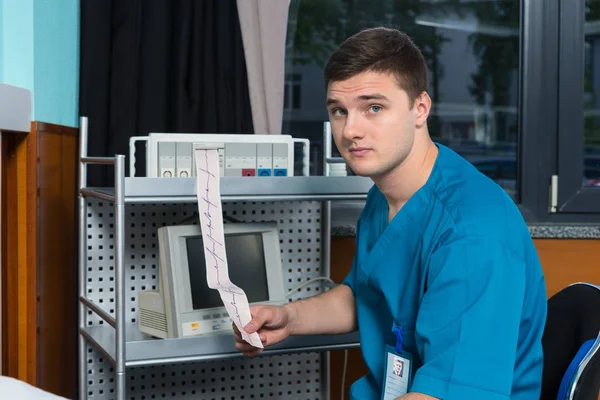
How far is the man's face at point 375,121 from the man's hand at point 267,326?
39 centimetres

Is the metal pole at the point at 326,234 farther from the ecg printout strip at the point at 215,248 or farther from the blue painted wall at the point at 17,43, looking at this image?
the blue painted wall at the point at 17,43

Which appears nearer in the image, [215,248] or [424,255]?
[424,255]

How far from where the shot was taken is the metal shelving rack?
1637 millimetres

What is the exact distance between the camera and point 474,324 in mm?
1114

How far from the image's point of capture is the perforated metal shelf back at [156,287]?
2014mm

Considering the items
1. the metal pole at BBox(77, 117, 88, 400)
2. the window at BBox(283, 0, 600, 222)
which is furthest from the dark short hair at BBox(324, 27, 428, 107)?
the window at BBox(283, 0, 600, 222)

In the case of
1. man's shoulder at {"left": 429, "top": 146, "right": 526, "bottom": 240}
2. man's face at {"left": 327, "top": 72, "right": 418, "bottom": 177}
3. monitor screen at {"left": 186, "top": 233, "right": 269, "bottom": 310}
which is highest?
man's face at {"left": 327, "top": 72, "right": 418, "bottom": 177}

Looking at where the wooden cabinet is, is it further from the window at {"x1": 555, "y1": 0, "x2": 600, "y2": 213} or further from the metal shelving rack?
the window at {"x1": 555, "y1": 0, "x2": 600, "y2": 213}

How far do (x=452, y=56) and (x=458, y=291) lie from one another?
5.58ft

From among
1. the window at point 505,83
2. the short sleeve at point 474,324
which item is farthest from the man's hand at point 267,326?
the window at point 505,83

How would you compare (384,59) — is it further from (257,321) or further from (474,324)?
(257,321)

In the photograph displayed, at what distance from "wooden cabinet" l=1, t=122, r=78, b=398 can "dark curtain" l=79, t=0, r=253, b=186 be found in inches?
7.1

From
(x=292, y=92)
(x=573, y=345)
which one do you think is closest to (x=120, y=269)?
(x=573, y=345)

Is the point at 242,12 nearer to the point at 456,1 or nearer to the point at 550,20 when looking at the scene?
the point at 456,1
